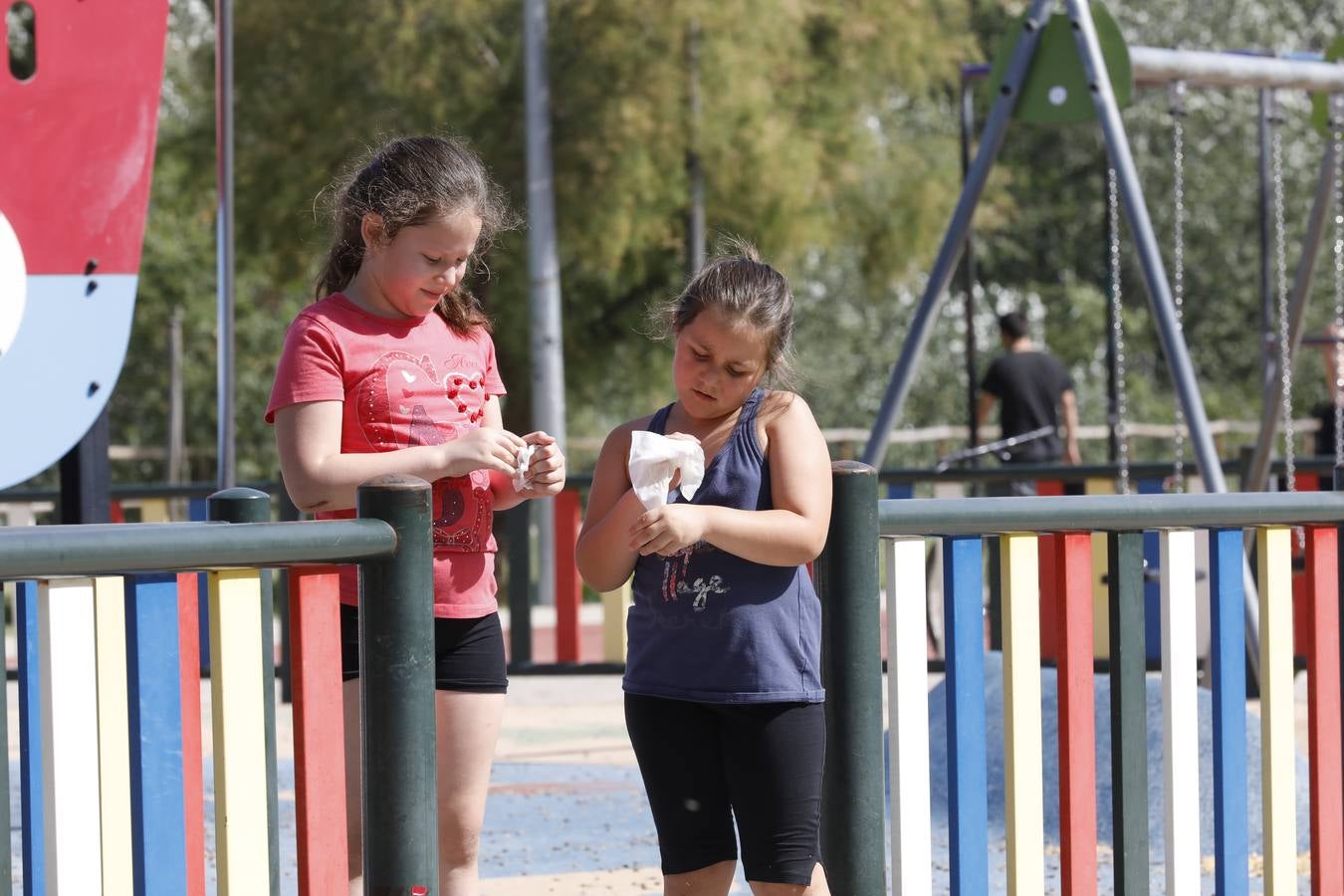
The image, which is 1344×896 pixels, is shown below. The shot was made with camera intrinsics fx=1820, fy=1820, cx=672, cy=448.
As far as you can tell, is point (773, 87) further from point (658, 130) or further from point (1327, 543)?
point (1327, 543)

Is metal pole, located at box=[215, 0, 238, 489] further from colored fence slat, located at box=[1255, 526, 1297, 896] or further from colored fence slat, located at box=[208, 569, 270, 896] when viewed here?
colored fence slat, located at box=[1255, 526, 1297, 896]

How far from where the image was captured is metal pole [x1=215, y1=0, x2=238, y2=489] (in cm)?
462

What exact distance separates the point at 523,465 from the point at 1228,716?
1300mm

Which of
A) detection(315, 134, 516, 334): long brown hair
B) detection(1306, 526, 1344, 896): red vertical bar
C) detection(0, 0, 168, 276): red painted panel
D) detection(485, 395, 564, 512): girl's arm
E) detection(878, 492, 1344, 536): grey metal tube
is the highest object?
detection(0, 0, 168, 276): red painted panel

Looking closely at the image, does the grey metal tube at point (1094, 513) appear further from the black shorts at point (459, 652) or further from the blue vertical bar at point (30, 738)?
the blue vertical bar at point (30, 738)

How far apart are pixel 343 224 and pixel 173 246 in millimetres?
18310

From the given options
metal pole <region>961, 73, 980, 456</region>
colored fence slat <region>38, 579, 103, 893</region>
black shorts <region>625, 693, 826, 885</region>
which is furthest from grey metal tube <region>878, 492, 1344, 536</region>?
metal pole <region>961, 73, 980, 456</region>

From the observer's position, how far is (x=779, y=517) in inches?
102

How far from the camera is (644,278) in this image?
15422 millimetres

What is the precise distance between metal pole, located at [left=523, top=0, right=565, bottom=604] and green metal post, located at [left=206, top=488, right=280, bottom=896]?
10.5 meters

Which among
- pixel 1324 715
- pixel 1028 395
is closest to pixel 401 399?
pixel 1324 715

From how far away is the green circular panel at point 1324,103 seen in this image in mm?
6706

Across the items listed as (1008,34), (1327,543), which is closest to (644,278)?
(1008,34)

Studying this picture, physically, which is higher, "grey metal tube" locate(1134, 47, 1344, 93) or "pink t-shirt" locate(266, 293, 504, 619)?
"grey metal tube" locate(1134, 47, 1344, 93)
